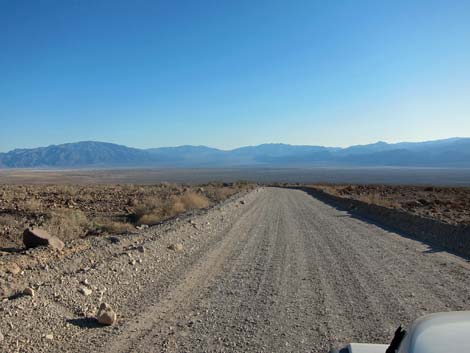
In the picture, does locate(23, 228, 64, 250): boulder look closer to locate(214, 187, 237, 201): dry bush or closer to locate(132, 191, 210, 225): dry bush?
locate(132, 191, 210, 225): dry bush

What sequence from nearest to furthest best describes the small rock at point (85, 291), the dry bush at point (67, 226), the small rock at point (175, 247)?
the small rock at point (85, 291), the small rock at point (175, 247), the dry bush at point (67, 226)

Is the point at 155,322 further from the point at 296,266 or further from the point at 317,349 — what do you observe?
the point at 296,266

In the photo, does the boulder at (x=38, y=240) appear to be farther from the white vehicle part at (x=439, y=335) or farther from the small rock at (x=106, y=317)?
the white vehicle part at (x=439, y=335)

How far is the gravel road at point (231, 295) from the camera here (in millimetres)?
5855

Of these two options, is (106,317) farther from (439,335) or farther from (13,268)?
(439,335)

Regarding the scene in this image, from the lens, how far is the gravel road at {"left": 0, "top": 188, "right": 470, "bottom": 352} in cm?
586

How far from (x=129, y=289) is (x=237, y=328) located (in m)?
2.85

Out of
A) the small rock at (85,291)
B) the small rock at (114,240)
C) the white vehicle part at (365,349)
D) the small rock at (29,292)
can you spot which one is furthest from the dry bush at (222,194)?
the white vehicle part at (365,349)

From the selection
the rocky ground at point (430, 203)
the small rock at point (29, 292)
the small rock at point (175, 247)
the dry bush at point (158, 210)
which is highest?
the small rock at point (29, 292)

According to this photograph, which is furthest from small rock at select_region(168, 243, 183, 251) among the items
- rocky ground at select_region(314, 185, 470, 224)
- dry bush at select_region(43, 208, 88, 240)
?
rocky ground at select_region(314, 185, 470, 224)

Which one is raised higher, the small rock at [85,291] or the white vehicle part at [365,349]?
the white vehicle part at [365,349]

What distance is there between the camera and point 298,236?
1580cm

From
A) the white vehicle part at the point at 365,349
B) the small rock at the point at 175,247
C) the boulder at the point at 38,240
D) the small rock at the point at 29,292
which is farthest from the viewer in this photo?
the small rock at the point at 175,247

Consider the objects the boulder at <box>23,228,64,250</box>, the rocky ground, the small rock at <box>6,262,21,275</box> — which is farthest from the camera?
the rocky ground
